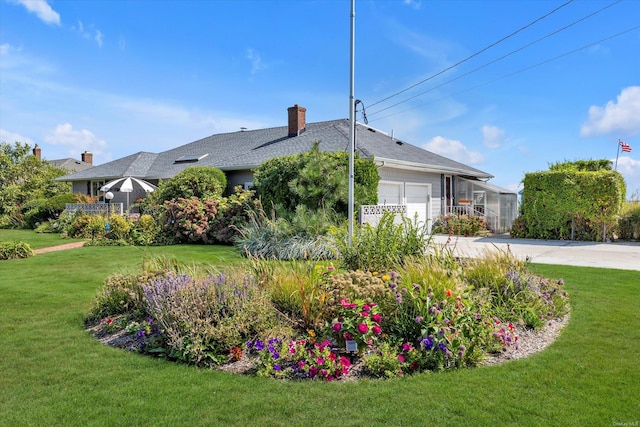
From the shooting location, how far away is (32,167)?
3152 cm

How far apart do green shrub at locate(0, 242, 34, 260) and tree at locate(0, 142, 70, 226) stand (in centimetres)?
1541

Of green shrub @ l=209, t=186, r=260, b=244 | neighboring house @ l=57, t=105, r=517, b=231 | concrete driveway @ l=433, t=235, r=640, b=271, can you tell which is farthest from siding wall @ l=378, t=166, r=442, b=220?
green shrub @ l=209, t=186, r=260, b=244

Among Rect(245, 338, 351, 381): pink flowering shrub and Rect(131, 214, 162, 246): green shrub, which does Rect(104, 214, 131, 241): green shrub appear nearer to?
Rect(131, 214, 162, 246): green shrub

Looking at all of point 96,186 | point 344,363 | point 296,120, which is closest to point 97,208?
point 96,186

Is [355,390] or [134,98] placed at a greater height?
[134,98]

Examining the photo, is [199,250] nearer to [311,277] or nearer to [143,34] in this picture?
[143,34]

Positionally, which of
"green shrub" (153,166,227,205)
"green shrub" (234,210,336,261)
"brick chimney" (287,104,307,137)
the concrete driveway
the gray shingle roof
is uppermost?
"brick chimney" (287,104,307,137)

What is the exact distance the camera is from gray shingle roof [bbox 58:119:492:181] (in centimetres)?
1775

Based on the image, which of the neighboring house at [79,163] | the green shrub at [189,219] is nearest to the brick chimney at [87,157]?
the neighboring house at [79,163]

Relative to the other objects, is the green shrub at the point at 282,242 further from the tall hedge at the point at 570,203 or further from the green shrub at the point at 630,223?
the green shrub at the point at 630,223

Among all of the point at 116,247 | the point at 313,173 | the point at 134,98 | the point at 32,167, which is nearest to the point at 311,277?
the point at 313,173

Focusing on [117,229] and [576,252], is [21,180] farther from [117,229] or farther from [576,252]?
[576,252]

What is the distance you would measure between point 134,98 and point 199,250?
5.07 metres

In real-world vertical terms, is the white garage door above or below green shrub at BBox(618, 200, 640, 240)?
above
